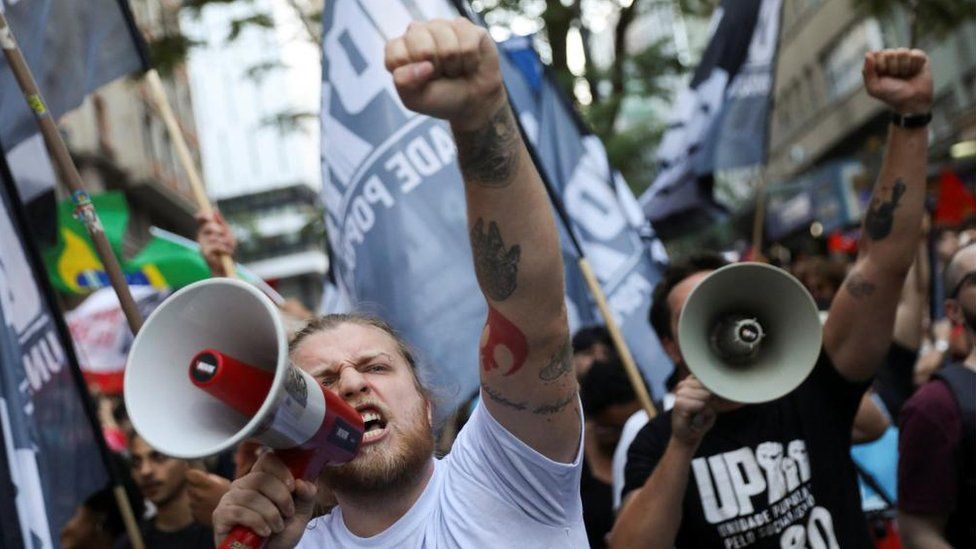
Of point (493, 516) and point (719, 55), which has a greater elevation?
point (493, 516)

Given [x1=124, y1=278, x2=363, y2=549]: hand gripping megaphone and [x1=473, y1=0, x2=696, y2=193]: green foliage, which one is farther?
[x1=473, y1=0, x2=696, y2=193]: green foliage

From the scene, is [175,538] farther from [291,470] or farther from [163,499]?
[291,470]

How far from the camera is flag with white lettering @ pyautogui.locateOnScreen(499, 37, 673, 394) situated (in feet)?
16.2

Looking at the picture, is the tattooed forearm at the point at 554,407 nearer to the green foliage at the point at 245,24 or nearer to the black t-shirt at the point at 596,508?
the black t-shirt at the point at 596,508

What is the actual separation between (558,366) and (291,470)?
0.44m

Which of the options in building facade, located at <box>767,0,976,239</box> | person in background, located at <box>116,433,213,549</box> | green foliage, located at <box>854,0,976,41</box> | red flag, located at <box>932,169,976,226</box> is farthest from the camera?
building facade, located at <box>767,0,976,239</box>

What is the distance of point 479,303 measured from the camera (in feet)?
12.5

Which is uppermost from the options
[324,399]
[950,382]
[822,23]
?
[324,399]

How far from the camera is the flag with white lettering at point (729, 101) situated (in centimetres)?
591

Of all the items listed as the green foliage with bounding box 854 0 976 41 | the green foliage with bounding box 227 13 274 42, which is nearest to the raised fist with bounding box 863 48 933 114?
the green foliage with bounding box 854 0 976 41

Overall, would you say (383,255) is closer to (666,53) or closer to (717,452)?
(717,452)

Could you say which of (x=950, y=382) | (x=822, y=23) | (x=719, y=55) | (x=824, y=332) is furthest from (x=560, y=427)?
(x=822, y=23)

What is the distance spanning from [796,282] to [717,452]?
0.45 m

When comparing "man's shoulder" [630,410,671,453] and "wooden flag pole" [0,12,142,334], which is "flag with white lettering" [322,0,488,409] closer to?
"man's shoulder" [630,410,671,453]
